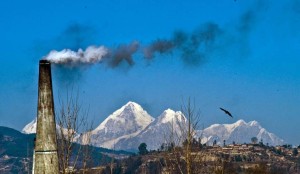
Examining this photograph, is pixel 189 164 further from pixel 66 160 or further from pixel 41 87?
pixel 41 87

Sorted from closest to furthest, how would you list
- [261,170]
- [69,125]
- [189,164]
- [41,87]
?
[41,87] < [189,164] < [69,125] < [261,170]

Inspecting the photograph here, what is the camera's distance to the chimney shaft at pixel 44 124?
56.3 ft

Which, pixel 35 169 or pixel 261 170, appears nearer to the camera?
pixel 35 169

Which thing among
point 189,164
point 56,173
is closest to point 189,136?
point 189,164

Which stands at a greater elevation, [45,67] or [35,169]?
[45,67]

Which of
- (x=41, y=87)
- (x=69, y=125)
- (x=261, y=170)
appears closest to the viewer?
(x=41, y=87)

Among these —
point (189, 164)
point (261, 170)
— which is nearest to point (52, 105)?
point (189, 164)

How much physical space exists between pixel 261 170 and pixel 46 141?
404 feet

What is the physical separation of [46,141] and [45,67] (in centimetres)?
230

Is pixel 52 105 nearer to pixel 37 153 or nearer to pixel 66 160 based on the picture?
pixel 37 153

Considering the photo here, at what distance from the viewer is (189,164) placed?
103ft

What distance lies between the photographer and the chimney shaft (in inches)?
676

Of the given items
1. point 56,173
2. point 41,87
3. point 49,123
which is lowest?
point 56,173

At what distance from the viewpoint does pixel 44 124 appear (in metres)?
17.2
